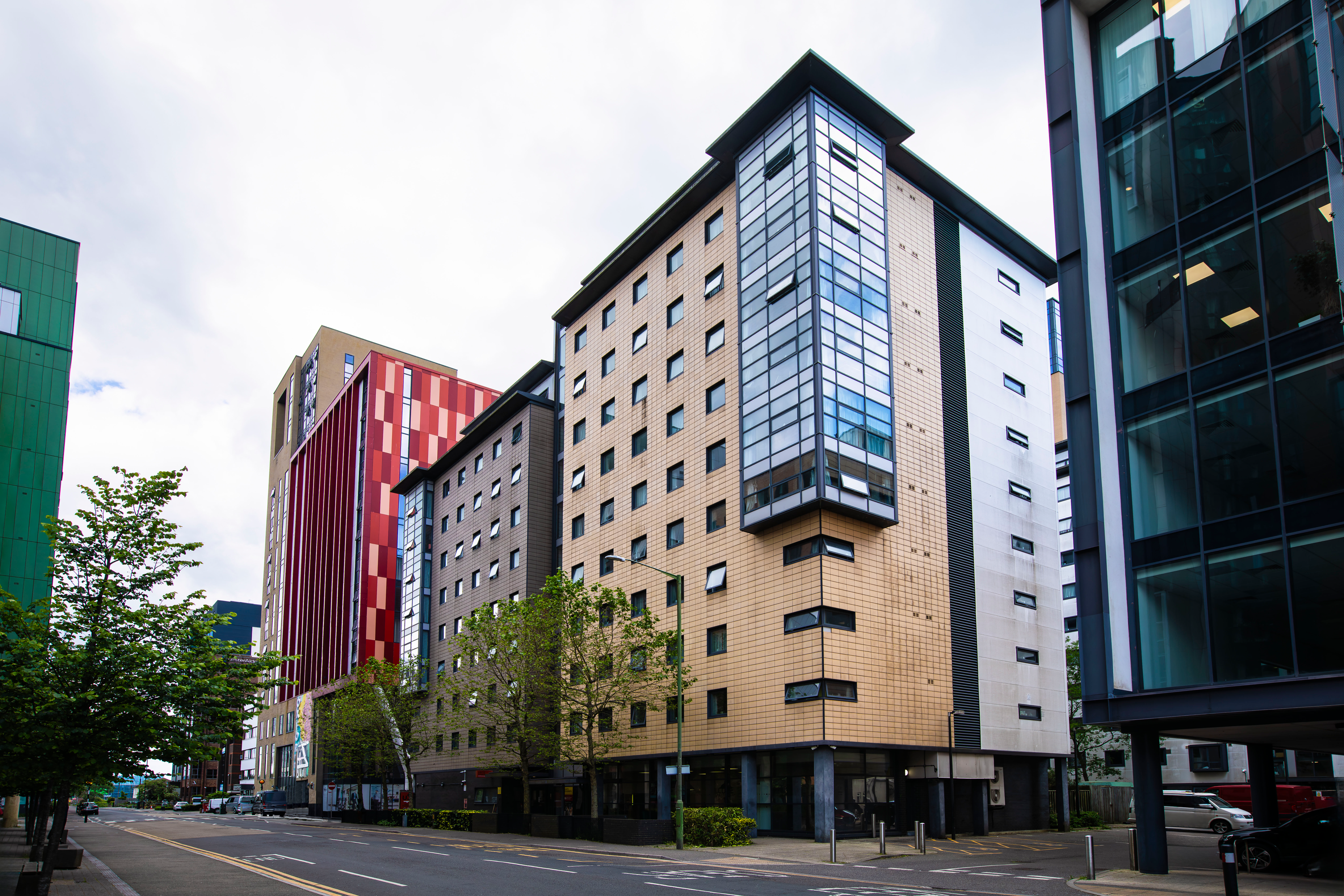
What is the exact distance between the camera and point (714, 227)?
153 ft

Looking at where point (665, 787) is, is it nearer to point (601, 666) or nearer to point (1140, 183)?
point (601, 666)

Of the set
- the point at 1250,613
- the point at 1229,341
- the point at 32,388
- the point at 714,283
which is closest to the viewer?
the point at 1250,613

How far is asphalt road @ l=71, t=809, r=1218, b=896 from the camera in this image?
1983 centimetres

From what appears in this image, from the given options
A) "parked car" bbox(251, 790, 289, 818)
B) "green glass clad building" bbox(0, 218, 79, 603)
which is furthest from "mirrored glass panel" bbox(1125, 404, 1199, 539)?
"parked car" bbox(251, 790, 289, 818)

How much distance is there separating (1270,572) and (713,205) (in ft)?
105

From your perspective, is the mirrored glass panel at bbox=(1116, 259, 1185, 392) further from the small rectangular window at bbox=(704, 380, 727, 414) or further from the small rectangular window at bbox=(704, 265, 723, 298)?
the small rectangular window at bbox=(704, 265, 723, 298)

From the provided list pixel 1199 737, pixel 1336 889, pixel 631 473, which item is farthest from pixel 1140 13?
pixel 631 473

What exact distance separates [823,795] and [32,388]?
34.5 m

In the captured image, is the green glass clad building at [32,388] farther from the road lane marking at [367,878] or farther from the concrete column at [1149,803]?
the concrete column at [1149,803]

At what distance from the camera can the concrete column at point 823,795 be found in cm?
3412

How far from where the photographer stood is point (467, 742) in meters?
62.9

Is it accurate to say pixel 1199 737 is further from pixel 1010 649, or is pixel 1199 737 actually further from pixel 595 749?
pixel 595 749

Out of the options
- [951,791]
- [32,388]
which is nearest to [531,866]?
[951,791]

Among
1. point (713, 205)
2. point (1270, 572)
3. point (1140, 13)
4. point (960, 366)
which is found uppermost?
point (713, 205)
